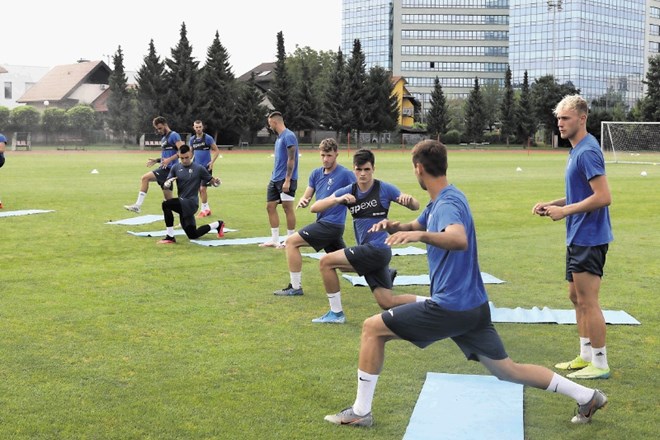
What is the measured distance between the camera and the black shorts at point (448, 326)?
4.98m

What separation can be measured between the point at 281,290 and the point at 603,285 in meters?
4.25

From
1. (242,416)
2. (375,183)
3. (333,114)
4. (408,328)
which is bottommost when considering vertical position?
(242,416)

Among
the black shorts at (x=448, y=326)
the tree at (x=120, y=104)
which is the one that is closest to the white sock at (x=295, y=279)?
the black shorts at (x=448, y=326)

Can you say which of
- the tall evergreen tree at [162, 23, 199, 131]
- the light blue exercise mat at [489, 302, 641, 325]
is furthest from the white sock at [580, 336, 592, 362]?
the tall evergreen tree at [162, 23, 199, 131]

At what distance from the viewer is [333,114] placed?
9056 centimetres

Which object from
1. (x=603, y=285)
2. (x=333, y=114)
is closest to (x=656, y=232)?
(x=603, y=285)

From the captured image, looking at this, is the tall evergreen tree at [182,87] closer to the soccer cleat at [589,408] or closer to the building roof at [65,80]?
the building roof at [65,80]

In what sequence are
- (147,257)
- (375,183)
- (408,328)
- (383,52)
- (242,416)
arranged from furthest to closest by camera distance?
(383,52)
(147,257)
(375,183)
(242,416)
(408,328)

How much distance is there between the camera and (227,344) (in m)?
7.33

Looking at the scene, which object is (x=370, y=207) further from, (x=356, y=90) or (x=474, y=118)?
(x=474, y=118)

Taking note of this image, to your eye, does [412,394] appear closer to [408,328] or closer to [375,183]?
[408,328]

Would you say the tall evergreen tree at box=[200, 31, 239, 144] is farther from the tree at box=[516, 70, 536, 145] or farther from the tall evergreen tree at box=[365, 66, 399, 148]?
the tree at box=[516, 70, 536, 145]

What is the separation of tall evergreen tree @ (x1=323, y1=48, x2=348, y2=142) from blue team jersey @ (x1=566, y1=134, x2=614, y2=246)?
277 feet

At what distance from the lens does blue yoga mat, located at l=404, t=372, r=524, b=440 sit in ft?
17.0
